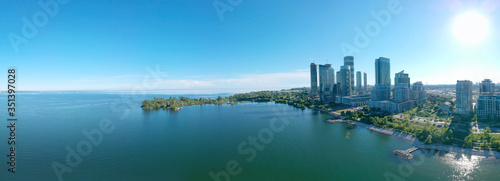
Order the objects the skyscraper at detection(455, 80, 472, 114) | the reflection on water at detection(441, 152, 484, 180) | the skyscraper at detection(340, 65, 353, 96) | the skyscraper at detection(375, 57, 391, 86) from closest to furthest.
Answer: the reflection on water at detection(441, 152, 484, 180) < the skyscraper at detection(455, 80, 472, 114) < the skyscraper at detection(340, 65, 353, 96) < the skyscraper at detection(375, 57, 391, 86)

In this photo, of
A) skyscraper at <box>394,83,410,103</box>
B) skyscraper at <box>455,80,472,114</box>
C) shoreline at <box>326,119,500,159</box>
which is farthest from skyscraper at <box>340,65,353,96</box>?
shoreline at <box>326,119,500,159</box>

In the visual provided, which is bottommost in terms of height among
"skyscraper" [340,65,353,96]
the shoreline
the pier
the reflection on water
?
the reflection on water

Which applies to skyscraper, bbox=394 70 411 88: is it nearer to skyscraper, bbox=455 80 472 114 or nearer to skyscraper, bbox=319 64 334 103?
skyscraper, bbox=319 64 334 103

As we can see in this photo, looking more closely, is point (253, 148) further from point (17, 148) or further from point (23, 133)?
point (23, 133)

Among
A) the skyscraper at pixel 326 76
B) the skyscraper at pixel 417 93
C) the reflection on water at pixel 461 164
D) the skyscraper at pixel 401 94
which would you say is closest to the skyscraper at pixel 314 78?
the skyscraper at pixel 326 76

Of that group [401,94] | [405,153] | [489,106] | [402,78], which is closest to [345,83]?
[402,78]

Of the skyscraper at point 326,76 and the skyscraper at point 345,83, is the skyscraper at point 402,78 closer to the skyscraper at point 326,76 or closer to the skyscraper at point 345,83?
the skyscraper at point 345,83
